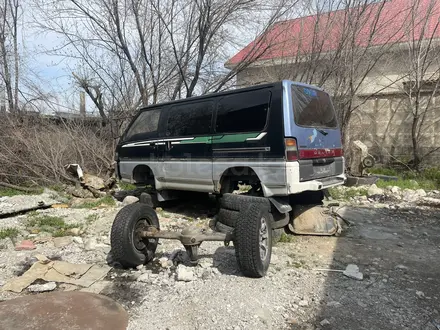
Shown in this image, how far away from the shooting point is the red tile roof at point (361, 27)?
30.3ft

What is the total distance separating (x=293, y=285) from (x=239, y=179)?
212cm

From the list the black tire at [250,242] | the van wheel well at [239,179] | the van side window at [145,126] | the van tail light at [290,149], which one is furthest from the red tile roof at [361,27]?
the black tire at [250,242]

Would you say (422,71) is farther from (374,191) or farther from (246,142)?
(246,142)

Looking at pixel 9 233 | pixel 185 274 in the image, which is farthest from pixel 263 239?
pixel 9 233

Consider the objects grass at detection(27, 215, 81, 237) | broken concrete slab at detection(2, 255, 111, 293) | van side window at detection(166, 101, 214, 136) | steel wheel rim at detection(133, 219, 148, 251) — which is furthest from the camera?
van side window at detection(166, 101, 214, 136)

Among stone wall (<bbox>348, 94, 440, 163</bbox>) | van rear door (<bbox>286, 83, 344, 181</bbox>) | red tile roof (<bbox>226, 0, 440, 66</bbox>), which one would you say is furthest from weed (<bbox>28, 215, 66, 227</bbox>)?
stone wall (<bbox>348, 94, 440, 163</bbox>)

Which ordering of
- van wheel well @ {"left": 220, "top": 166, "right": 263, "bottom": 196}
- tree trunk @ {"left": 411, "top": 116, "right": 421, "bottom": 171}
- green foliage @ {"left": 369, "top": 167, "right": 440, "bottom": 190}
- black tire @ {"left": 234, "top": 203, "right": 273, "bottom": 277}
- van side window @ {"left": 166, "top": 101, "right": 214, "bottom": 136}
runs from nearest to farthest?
black tire @ {"left": 234, "top": 203, "right": 273, "bottom": 277} → van wheel well @ {"left": 220, "top": 166, "right": 263, "bottom": 196} → van side window @ {"left": 166, "top": 101, "right": 214, "bottom": 136} → green foliage @ {"left": 369, "top": 167, "right": 440, "bottom": 190} → tree trunk @ {"left": 411, "top": 116, "right": 421, "bottom": 171}

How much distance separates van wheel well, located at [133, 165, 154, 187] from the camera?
664cm

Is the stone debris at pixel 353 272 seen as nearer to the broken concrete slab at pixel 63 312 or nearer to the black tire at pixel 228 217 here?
the black tire at pixel 228 217

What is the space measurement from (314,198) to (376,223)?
47.8 inches

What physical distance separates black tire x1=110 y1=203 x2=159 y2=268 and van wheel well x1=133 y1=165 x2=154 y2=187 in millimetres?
2752

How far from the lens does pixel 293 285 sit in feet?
11.0

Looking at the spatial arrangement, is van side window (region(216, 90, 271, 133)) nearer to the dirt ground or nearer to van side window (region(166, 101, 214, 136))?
van side window (region(166, 101, 214, 136))

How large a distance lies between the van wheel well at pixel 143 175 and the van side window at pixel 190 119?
1082mm
